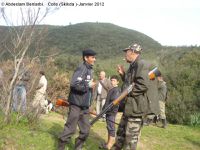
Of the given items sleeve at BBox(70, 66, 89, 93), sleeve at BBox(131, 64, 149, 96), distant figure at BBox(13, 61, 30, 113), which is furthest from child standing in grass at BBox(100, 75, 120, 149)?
sleeve at BBox(131, 64, 149, 96)

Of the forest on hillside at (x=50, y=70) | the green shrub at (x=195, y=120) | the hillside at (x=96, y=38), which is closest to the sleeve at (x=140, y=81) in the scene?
the forest on hillside at (x=50, y=70)

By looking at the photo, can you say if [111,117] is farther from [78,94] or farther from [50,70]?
[50,70]

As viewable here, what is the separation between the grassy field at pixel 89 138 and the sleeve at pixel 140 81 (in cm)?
207

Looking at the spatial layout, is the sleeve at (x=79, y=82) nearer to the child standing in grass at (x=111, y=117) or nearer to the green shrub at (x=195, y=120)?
the child standing in grass at (x=111, y=117)

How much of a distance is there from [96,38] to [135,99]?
67.5 meters

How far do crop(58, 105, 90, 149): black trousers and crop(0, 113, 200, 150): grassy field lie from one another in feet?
1.60

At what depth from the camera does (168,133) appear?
12.6 m

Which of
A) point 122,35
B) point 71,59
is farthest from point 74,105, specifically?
point 122,35

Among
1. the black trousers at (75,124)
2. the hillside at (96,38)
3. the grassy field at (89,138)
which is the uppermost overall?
the hillside at (96,38)

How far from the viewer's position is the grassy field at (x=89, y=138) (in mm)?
7740

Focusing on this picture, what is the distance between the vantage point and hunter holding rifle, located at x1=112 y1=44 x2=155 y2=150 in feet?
22.3

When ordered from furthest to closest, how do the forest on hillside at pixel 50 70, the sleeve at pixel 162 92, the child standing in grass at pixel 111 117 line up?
the sleeve at pixel 162 92
the child standing in grass at pixel 111 117
the forest on hillside at pixel 50 70

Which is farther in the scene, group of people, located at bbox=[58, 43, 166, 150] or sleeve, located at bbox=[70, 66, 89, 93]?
sleeve, located at bbox=[70, 66, 89, 93]

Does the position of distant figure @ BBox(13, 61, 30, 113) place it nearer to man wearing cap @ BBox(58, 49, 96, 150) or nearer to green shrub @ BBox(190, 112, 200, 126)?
man wearing cap @ BBox(58, 49, 96, 150)
